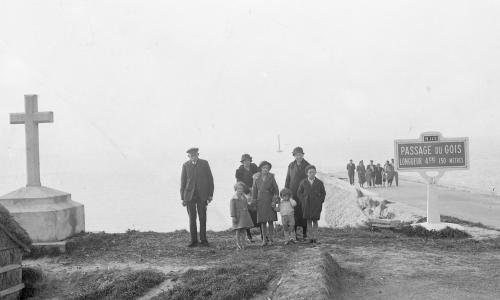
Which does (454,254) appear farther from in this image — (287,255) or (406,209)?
(406,209)

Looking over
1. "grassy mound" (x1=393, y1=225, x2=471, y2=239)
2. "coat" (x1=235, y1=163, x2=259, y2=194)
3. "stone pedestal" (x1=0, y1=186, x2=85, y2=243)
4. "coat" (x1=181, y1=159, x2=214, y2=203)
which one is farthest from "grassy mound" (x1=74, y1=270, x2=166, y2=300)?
"grassy mound" (x1=393, y1=225, x2=471, y2=239)

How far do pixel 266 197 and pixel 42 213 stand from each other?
4.15 metres

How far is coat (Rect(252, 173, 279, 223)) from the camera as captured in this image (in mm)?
9781

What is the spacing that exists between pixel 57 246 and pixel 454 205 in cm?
1536

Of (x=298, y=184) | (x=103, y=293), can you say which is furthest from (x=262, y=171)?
(x=103, y=293)

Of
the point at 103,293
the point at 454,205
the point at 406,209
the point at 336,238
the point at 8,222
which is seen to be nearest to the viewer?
the point at 103,293

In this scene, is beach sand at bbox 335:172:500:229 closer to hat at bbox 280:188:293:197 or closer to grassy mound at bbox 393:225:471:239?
grassy mound at bbox 393:225:471:239

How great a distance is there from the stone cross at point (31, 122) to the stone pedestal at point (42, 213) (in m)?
0.48

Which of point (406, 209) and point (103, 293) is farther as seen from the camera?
point (406, 209)

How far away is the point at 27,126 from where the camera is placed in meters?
11.0

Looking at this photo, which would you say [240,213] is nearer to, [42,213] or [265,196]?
[265,196]

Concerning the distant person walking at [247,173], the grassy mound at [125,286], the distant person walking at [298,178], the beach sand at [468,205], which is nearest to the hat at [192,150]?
the distant person walking at [247,173]

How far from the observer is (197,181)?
33.4 ft

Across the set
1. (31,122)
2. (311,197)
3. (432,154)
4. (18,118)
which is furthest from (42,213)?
(432,154)
